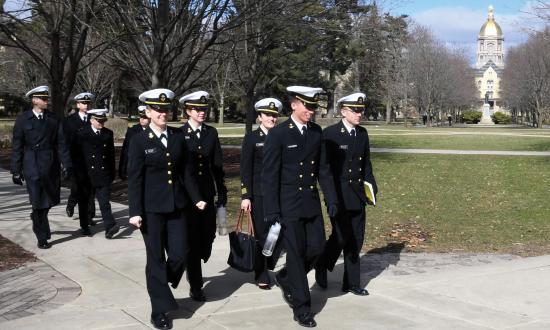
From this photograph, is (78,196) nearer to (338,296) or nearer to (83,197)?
(83,197)

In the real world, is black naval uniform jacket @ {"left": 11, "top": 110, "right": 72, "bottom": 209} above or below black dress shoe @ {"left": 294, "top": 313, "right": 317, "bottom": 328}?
above

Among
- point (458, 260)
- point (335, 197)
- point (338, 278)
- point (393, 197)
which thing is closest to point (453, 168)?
point (393, 197)

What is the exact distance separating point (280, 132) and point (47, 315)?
2481mm

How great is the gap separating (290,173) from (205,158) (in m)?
1.30

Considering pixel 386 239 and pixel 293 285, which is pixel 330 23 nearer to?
pixel 386 239

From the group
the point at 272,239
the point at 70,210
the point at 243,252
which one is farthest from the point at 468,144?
the point at 272,239

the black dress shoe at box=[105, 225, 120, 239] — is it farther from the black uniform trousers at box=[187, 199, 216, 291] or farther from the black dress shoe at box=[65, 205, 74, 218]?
the black uniform trousers at box=[187, 199, 216, 291]

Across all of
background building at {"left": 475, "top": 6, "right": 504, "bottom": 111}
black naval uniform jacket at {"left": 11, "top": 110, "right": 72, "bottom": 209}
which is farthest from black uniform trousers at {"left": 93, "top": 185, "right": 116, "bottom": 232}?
background building at {"left": 475, "top": 6, "right": 504, "bottom": 111}

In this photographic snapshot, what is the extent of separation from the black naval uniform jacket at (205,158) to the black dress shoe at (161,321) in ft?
4.89

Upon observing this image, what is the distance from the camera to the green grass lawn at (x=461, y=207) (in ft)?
31.7

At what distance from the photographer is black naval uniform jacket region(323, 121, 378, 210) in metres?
6.64

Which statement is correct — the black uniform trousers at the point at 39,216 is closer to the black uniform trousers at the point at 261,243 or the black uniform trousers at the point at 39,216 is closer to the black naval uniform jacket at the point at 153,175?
the black uniform trousers at the point at 261,243

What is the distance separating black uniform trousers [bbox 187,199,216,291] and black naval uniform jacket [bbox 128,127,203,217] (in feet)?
1.61

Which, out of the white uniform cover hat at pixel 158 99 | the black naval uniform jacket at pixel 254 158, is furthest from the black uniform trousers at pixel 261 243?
the white uniform cover hat at pixel 158 99
